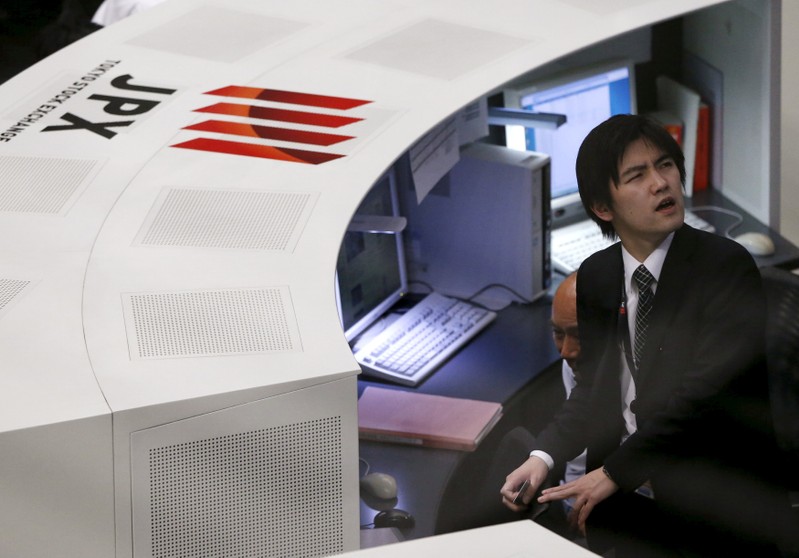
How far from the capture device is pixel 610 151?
5.78 feet

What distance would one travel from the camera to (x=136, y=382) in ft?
4.73

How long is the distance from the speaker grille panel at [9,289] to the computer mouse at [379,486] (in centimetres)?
73

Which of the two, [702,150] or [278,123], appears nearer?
[278,123]

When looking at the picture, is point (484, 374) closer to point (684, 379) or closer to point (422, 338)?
point (422, 338)

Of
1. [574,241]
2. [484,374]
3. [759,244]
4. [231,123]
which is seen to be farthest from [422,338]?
[759,244]

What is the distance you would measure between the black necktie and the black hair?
83 millimetres

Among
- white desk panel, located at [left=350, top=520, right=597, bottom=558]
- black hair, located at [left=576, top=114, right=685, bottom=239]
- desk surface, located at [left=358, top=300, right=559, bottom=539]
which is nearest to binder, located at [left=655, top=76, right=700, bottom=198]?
desk surface, located at [left=358, top=300, right=559, bottom=539]

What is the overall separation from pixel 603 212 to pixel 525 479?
1.59ft

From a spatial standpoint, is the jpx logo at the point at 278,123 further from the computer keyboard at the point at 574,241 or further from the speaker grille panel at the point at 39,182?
the computer keyboard at the point at 574,241

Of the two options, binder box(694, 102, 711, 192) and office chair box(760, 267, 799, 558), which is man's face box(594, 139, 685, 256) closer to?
office chair box(760, 267, 799, 558)

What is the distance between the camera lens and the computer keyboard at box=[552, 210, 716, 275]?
109 inches

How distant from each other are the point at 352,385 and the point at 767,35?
174 centimetres

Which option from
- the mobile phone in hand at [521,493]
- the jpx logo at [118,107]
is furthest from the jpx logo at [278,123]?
the mobile phone in hand at [521,493]

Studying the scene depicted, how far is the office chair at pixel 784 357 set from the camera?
6.54 feet
